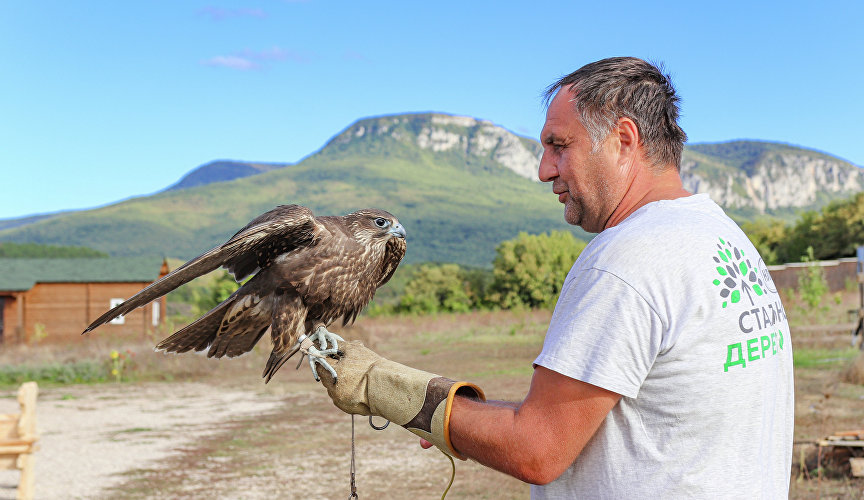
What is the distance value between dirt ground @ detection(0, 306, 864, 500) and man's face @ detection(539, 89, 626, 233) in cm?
555

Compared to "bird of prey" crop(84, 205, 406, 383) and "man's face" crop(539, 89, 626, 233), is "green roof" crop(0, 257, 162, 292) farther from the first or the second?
"man's face" crop(539, 89, 626, 233)

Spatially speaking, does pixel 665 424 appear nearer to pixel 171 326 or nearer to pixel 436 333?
pixel 171 326

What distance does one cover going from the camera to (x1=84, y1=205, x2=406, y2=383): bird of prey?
340cm

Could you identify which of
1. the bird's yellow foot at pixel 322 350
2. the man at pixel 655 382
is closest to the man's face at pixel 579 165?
the man at pixel 655 382

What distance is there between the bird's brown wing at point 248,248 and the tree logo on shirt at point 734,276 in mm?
1939

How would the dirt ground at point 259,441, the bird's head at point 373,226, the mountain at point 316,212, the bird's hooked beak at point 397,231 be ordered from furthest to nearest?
the mountain at point 316,212 → the dirt ground at point 259,441 → the bird's hooked beak at point 397,231 → the bird's head at point 373,226

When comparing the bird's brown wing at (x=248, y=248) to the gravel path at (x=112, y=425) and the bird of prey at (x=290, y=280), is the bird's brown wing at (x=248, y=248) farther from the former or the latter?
the gravel path at (x=112, y=425)

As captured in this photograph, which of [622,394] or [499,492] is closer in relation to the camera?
[622,394]

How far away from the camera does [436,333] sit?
114 feet

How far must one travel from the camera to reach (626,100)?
6.79ft

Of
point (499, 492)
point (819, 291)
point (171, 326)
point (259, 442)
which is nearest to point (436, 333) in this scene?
point (171, 326)

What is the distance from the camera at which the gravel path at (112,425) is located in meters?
10.2

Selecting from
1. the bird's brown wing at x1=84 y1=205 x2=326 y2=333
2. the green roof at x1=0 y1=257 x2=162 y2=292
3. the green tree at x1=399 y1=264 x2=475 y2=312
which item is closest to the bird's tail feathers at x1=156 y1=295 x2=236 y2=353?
the bird's brown wing at x1=84 y1=205 x2=326 y2=333

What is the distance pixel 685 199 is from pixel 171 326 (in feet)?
98.9
